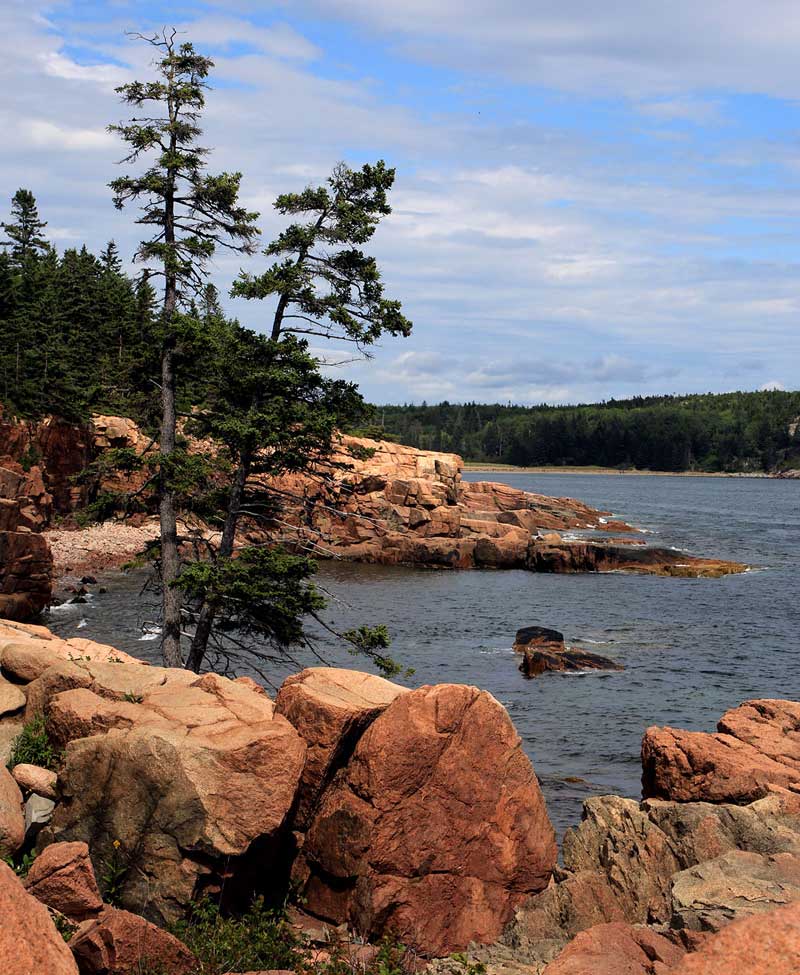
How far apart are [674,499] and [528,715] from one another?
120502 mm

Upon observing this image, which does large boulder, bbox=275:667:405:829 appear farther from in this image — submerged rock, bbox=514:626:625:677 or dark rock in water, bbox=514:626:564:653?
dark rock in water, bbox=514:626:564:653

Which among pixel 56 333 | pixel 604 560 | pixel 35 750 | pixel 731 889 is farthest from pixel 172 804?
pixel 56 333

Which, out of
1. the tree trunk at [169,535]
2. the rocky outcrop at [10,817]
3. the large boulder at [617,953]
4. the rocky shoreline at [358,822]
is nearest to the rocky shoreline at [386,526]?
the tree trunk at [169,535]

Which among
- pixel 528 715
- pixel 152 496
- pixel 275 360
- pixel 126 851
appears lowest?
pixel 528 715

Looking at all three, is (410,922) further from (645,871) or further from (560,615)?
(560,615)

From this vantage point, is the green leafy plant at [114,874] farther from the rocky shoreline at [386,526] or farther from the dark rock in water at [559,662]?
the rocky shoreline at [386,526]

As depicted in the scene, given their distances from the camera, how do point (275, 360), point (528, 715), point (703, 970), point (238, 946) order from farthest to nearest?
point (528, 715)
point (275, 360)
point (238, 946)
point (703, 970)

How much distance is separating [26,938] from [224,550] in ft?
52.8

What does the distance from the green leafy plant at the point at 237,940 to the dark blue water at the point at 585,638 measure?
10.3 metres

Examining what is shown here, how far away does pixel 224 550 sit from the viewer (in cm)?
2220

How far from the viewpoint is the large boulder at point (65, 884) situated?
9.76 m

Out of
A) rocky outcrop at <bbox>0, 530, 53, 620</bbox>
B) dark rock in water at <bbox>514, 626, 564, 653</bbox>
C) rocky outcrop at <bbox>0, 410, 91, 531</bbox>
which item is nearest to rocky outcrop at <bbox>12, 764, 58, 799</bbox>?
rocky outcrop at <bbox>0, 530, 53, 620</bbox>

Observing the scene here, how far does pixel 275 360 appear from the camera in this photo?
2234 cm

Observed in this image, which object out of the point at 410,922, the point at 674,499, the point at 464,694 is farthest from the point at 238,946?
the point at 674,499
